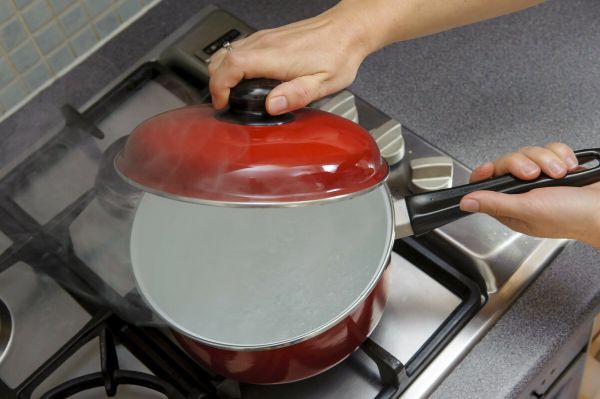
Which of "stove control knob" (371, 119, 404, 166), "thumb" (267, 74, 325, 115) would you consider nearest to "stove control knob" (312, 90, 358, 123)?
"stove control knob" (371, 119, 404, 166)

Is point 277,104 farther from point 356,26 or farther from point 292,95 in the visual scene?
point 356,26

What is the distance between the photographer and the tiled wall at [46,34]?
94 cm

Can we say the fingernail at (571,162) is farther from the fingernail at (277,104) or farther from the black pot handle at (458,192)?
the fingernail at (277,104)

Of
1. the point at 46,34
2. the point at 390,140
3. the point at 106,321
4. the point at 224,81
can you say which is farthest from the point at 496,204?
the point at 46,34

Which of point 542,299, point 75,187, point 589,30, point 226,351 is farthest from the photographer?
point 589,30

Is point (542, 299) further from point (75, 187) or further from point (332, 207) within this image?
point (75, 187)

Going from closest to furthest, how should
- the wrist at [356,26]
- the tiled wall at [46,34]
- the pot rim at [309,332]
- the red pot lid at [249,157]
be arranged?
the red pot lid at [249,157] < the pot rim at [309,332] < the wrist at [356,26] < the tiled wall at [46,34]

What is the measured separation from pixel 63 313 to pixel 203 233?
0.19 meters

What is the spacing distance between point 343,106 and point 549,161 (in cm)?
27

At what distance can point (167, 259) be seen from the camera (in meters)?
0.84

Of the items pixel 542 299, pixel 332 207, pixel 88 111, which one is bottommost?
pixel 542 299

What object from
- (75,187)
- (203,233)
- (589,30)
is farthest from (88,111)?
(589,30)

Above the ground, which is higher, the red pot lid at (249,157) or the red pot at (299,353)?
the red pot lid at (249,157)

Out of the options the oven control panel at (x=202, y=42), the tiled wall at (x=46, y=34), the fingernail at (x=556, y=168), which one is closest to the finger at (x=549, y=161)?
the fingernail at (x=556, y=168)
